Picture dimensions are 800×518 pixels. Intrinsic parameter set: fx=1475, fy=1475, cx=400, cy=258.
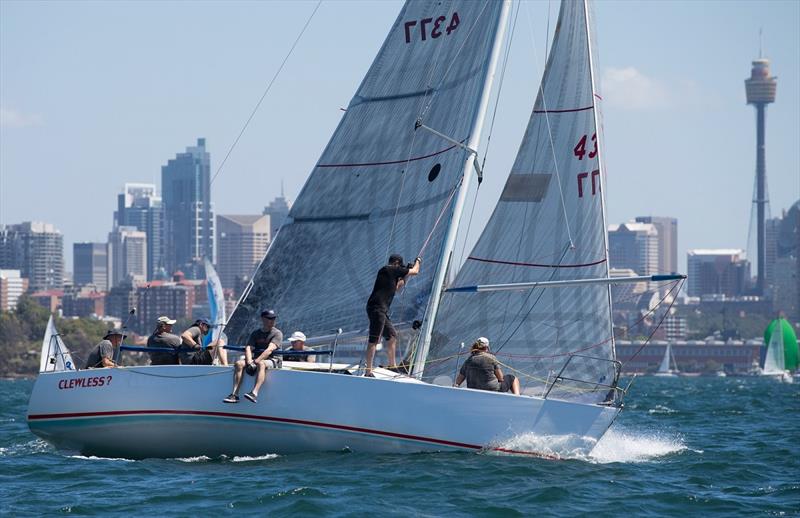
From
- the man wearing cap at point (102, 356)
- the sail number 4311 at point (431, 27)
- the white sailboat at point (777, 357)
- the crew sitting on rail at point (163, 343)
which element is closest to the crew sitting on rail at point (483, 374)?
the crew sitting on rail at point (163, 343)

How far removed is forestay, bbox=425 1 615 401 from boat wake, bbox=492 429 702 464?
0.80m

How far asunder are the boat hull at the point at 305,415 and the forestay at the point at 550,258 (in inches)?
75.7

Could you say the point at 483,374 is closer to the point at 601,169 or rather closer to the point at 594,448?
the point at 594,448

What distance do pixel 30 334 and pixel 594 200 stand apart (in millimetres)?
101924

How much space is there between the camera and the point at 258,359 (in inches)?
612

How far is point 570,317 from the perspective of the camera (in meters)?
18.3

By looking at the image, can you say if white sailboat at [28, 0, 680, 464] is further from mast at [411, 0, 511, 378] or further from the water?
the water

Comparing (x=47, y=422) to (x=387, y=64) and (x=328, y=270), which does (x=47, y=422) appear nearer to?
(x=328, y=270)

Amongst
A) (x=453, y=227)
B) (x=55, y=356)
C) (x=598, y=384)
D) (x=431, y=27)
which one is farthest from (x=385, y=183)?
(x=55, y=356)

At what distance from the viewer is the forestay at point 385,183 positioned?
17.5 meters

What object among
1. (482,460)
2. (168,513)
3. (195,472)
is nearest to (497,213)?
(482,460)

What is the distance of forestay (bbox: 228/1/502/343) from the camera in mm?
17500

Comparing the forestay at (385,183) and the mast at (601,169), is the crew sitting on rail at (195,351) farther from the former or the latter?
the mast at (601,169)

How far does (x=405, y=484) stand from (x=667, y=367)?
12834cm
